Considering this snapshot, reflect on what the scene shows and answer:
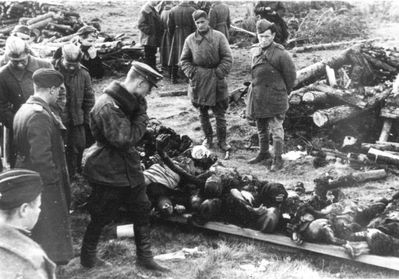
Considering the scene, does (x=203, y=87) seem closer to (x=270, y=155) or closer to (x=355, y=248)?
(x=270, y=155)

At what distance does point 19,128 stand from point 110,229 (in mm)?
2246

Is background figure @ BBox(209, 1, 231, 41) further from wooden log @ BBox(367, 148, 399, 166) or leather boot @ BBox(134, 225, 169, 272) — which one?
leather boot @ BBox(134, 225, 169, 272)

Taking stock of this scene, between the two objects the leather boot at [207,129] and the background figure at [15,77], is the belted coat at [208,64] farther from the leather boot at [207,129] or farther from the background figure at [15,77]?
the background figure at [15,77]

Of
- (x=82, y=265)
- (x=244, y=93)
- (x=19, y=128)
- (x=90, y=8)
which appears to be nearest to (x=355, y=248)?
(x=82, y=265)

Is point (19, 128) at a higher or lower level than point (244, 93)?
higher

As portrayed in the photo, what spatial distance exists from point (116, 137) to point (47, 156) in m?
0.68

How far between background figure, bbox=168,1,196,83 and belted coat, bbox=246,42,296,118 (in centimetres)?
457

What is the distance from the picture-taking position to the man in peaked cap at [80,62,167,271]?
5.25 m

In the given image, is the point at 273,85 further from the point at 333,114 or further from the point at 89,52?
the point at 89,52

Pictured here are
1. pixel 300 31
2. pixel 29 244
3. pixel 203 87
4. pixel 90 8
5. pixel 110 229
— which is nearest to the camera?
pixel 29 244

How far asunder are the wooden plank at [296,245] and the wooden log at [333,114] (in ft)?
12.3

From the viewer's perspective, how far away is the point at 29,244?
2955 mm

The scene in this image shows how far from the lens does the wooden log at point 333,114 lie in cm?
941

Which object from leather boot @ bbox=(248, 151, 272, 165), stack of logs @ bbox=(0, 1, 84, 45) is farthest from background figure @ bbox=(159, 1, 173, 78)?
leather boot @ bbox=(248, 151, 272, 165)
